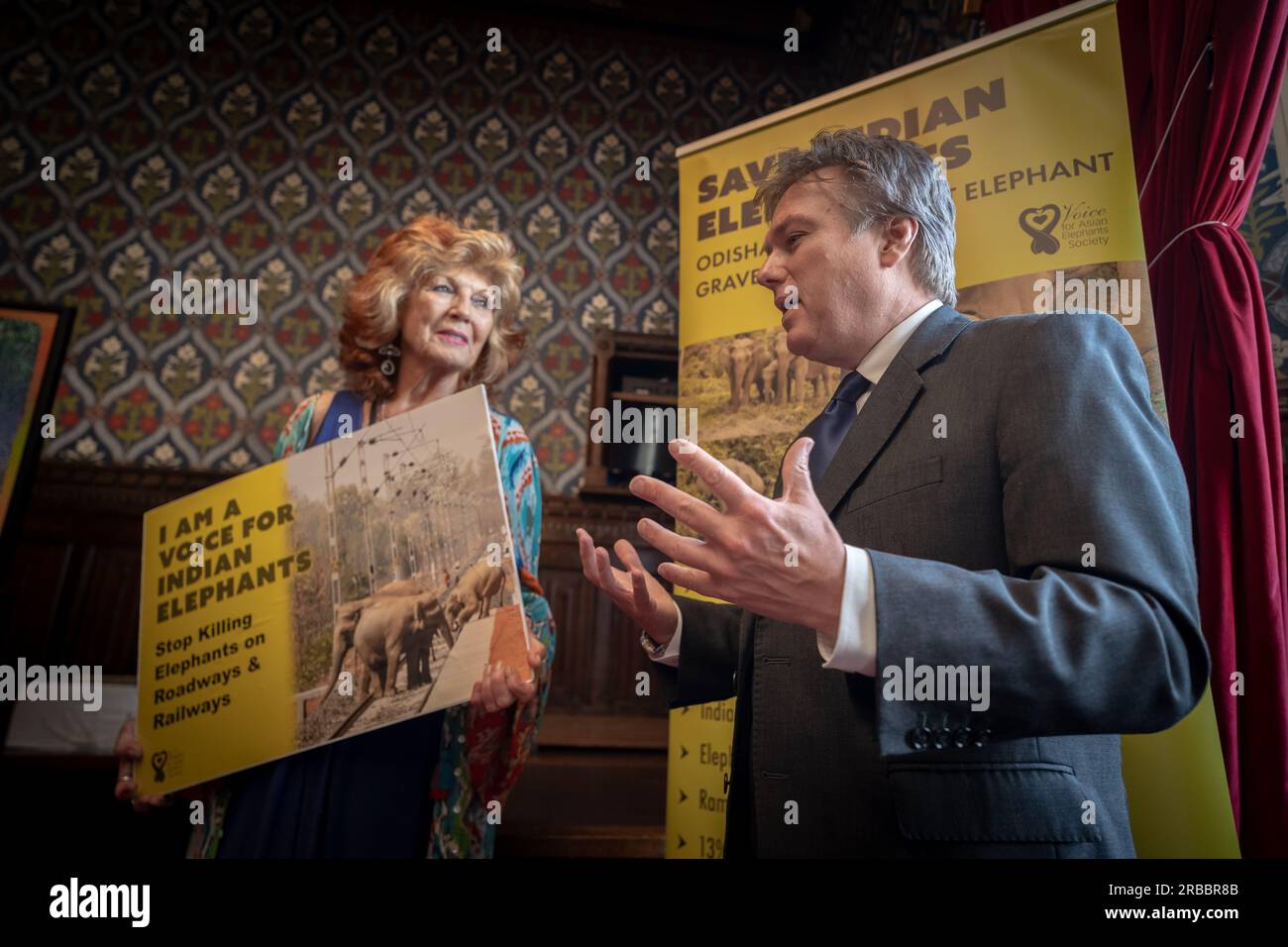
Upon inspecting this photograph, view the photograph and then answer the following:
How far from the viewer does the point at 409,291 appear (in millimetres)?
1911

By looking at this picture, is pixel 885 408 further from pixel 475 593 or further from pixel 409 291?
pixel 409 291

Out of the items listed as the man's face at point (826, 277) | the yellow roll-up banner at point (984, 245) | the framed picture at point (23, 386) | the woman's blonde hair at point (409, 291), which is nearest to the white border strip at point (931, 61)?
the yellow roll-up banner at point (984, 245)

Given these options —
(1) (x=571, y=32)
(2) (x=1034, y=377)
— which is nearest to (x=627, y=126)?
(1) (x=571, y=32)

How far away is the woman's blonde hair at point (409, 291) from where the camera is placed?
6.22 ft

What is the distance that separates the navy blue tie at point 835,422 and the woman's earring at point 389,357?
1.08 metres

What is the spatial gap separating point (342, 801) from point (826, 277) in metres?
1.25

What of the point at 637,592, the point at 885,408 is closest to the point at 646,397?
the point at 637,592

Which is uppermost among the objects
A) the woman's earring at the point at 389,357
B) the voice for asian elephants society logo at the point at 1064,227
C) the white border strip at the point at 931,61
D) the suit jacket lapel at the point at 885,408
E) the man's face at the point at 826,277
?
the white border strip at the point at 931,61

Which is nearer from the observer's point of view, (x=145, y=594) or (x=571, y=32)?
(x=145, y=594)

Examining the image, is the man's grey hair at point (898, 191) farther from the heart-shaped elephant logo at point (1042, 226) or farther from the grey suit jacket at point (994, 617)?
the heart-shaped elephant logo at point (1042, 226)

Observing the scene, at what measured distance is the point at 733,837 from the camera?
115 cm

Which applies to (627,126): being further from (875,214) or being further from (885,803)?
(885,803)

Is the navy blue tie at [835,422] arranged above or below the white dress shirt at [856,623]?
above
